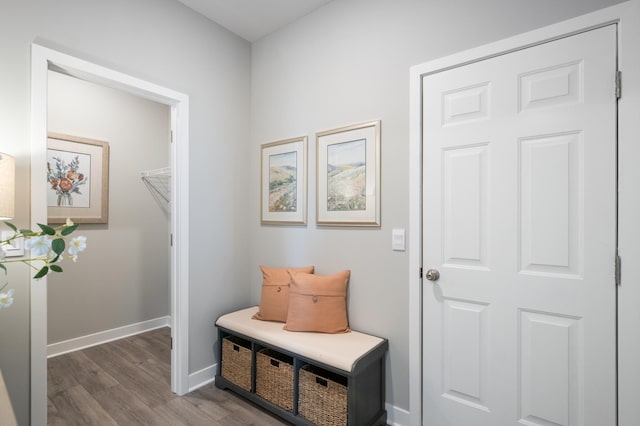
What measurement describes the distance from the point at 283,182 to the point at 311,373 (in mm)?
1373

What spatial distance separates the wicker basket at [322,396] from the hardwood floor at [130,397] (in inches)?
9.7

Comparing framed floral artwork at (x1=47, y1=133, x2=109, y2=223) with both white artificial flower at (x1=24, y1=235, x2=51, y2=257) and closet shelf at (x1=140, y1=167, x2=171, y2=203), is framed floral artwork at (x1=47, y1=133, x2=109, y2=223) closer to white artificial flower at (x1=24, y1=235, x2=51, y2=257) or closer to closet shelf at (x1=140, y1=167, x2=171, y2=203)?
closet shelf at (x1=140, y1=167, x2=171, y2=203)

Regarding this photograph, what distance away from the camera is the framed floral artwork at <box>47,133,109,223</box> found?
9.86ft

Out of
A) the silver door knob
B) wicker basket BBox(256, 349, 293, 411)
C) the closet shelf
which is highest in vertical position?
the closet shelf

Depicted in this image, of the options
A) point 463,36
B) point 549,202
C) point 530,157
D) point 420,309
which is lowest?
point 420,309

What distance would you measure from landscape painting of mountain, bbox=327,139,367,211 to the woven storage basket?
1148 mm

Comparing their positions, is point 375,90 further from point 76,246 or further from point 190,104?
point 76,246

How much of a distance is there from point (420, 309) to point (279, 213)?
1.27 m

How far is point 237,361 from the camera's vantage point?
2320 millimetres

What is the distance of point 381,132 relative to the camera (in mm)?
2070

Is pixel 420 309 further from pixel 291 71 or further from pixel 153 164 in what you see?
pixel 153 164

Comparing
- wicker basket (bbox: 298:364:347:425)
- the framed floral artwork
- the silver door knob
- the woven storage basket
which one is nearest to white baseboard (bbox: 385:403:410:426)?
wicker basket (bbox: 298:364:347:425)

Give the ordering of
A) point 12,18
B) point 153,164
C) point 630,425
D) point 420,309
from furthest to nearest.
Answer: point 153,164 → point 420,309 → point 12,18 → point 630,425

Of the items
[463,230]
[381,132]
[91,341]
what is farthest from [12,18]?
[91,341]
